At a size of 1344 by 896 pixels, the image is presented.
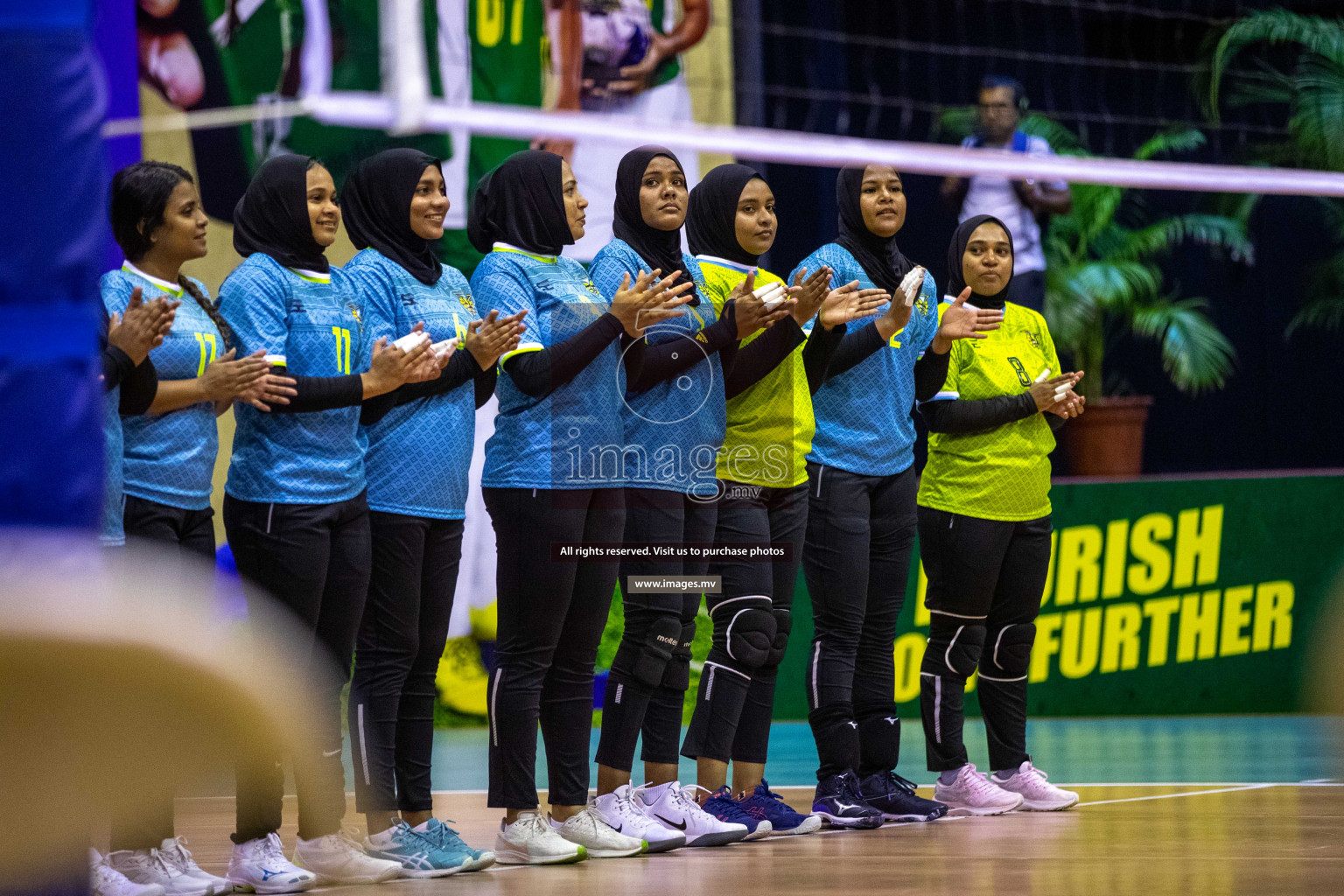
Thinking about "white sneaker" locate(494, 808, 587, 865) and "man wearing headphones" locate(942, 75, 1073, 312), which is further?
"man wearing headphones" locate(942, 75, 1073, 312)

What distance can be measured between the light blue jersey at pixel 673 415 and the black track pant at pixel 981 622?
1195 millimetres

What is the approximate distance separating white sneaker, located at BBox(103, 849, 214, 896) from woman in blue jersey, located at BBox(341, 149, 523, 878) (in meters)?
0.48

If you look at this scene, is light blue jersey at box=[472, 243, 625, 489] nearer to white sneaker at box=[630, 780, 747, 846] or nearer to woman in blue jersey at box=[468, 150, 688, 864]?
woman in blue jersey at box=[468, 150, 688, 864]

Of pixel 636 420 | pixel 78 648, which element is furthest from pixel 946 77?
pixel 78 648

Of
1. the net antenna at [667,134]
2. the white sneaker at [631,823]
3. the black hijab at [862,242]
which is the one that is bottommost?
the white sneaker at [631,823]

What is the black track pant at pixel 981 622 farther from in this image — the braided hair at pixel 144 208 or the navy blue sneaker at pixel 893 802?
the braided hair at pixel 144 208

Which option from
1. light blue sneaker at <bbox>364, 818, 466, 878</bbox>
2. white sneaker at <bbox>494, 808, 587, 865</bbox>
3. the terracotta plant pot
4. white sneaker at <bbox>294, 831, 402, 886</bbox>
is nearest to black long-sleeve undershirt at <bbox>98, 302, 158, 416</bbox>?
white sneaker at <bbox>294, 831, 402, 886</bbox>

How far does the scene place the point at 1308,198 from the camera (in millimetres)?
11461

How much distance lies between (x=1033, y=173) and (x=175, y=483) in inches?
104

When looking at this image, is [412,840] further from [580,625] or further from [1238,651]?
[1238,651]

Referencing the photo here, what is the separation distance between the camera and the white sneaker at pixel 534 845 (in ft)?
13.9

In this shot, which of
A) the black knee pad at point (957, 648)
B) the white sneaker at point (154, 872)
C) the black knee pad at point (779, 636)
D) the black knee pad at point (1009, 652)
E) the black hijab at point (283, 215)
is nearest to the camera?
the white sneaker at point (154, 872)

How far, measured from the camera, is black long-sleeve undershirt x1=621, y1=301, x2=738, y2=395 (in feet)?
14.5

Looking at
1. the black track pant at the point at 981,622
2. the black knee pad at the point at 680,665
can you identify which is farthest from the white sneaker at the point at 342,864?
the black track pant at the point at 981,622
